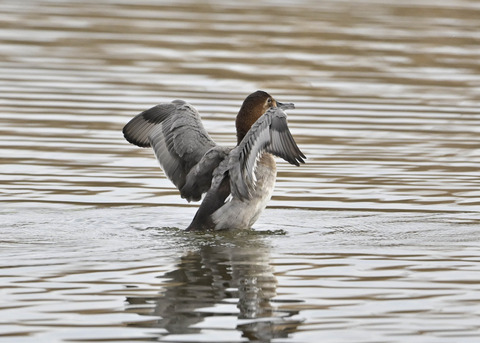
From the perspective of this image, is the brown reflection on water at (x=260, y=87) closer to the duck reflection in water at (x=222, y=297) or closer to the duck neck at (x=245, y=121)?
the duck neck at (x=245, y=121)

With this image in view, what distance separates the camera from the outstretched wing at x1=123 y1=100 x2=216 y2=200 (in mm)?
10594

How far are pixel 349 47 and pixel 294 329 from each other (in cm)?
1445

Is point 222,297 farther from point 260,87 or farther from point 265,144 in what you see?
point 260,87

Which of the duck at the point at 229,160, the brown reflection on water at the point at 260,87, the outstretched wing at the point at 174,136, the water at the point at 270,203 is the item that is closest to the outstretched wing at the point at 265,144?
the duck at the point at 229,160

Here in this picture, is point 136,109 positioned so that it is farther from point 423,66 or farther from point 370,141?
point 423,66

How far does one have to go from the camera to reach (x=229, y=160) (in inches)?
391

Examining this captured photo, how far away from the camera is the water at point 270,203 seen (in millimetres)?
7461

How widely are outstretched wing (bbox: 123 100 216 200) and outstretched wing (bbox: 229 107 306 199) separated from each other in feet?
2.56

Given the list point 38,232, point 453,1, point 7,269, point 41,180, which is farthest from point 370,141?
point 453,1

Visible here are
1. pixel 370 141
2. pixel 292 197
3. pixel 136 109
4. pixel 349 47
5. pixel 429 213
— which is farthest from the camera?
pixel 349 47

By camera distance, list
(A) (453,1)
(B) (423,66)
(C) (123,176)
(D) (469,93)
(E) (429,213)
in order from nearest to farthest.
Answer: (E) (429,213), (C) (123,176), (D) (469,93), (B) (423,66), (A) (453,1)

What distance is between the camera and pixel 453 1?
28141 millimetres

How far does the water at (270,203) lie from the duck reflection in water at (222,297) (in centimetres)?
2

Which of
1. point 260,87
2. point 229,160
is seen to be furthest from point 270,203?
point 260,87
